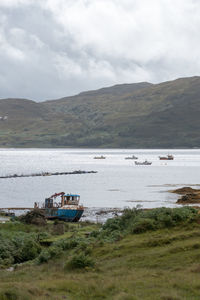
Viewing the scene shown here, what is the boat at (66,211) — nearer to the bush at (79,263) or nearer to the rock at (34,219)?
the rock at (34,219)

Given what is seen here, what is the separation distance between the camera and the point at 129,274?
63.5 feet

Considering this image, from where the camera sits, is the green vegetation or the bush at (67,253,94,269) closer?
the green vegetation

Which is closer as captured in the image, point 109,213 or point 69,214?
point 69,214

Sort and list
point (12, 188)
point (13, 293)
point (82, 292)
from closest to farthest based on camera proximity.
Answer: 1. point (13, 293)
2. point (82, 292)
3. point (12, 188)

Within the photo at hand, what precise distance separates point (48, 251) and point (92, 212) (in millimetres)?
42053

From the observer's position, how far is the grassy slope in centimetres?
1584

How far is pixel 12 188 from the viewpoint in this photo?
116438mm

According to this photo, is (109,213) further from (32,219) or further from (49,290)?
(49,290)

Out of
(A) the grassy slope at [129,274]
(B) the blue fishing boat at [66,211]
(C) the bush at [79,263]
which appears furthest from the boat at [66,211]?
(C) the bush at [79,263]

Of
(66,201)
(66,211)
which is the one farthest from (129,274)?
(66,201)

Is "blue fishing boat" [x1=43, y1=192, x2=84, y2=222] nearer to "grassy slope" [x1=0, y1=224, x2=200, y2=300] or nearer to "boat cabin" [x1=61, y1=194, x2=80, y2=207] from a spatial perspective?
"boat cabin" [x1=61, y1=194, x2=80, y2=207]

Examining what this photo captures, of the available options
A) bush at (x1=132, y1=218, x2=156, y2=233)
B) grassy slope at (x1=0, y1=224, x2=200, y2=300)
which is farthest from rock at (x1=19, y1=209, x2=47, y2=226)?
grassy slope at (x1=0, y1=224, x2=200, y2=300)

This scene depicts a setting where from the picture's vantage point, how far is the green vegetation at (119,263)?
16113 millimetres

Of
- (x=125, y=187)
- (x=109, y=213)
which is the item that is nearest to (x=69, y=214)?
(x=109, y=213)
